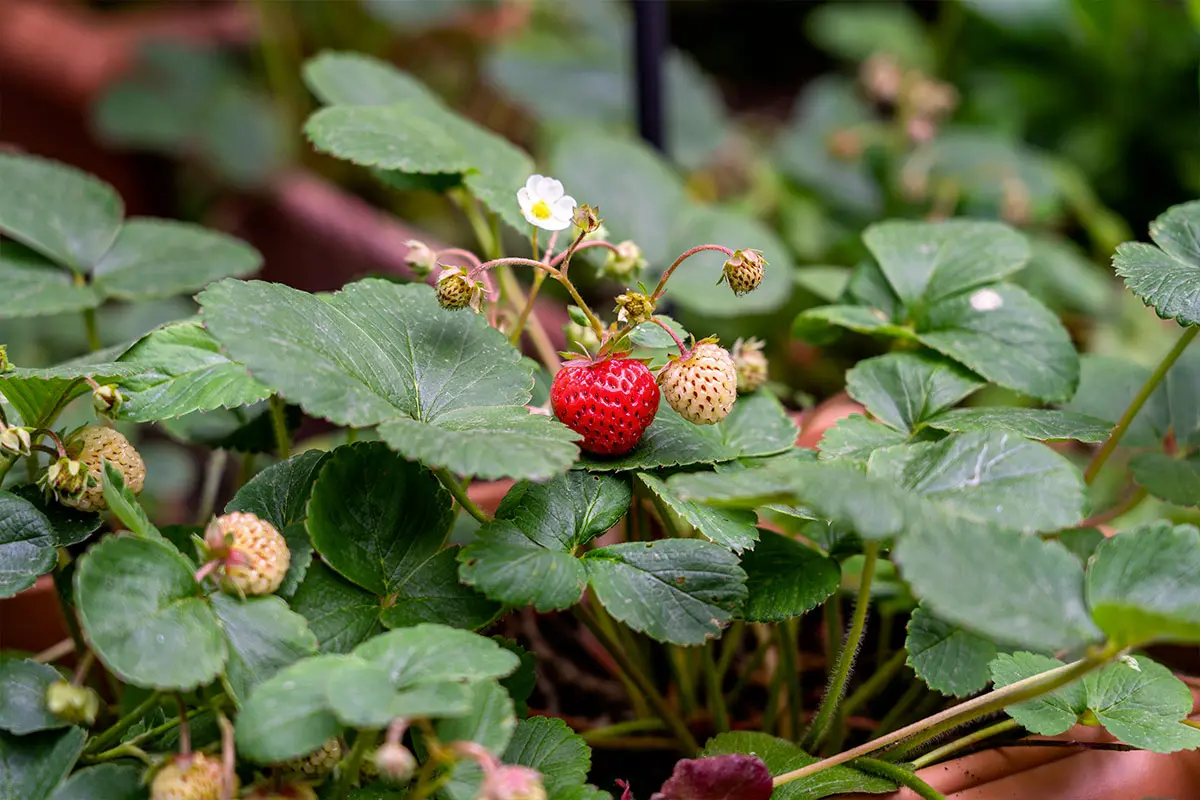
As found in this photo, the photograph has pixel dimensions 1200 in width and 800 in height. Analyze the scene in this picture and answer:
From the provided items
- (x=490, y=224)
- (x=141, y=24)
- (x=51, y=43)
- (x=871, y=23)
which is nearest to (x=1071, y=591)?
(x=490, y=224)

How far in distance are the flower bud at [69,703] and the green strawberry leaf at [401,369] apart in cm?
20

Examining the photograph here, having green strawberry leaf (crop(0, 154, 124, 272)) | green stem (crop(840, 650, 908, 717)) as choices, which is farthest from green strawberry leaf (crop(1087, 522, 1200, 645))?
green strawberry leaf (crop(0, 154, 124, 272))

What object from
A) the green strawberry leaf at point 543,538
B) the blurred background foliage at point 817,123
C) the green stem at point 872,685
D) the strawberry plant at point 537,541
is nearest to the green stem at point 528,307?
the strawberry plant at point 537,541

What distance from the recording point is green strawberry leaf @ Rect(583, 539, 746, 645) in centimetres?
51

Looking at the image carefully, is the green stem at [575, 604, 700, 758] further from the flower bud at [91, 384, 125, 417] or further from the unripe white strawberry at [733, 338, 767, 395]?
the flower bud at [91, 384, 125, 417]

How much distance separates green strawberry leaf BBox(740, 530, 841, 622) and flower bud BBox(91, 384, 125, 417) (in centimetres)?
36

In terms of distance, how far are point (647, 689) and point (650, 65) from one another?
692 millimetres

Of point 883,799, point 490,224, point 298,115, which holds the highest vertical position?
point 490,224

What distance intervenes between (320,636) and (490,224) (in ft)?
1.28

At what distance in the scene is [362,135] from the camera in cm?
72

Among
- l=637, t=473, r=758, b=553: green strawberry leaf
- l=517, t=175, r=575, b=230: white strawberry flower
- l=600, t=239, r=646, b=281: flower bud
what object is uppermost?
l=517, t=175, r=575, b=230: white strawberry flower

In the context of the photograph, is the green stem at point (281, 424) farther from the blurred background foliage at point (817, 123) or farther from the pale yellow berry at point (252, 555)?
the blurred background foliage at point (817, 123)

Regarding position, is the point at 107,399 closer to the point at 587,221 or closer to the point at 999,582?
the point at 587,221

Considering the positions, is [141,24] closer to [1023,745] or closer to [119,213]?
[119,213]
